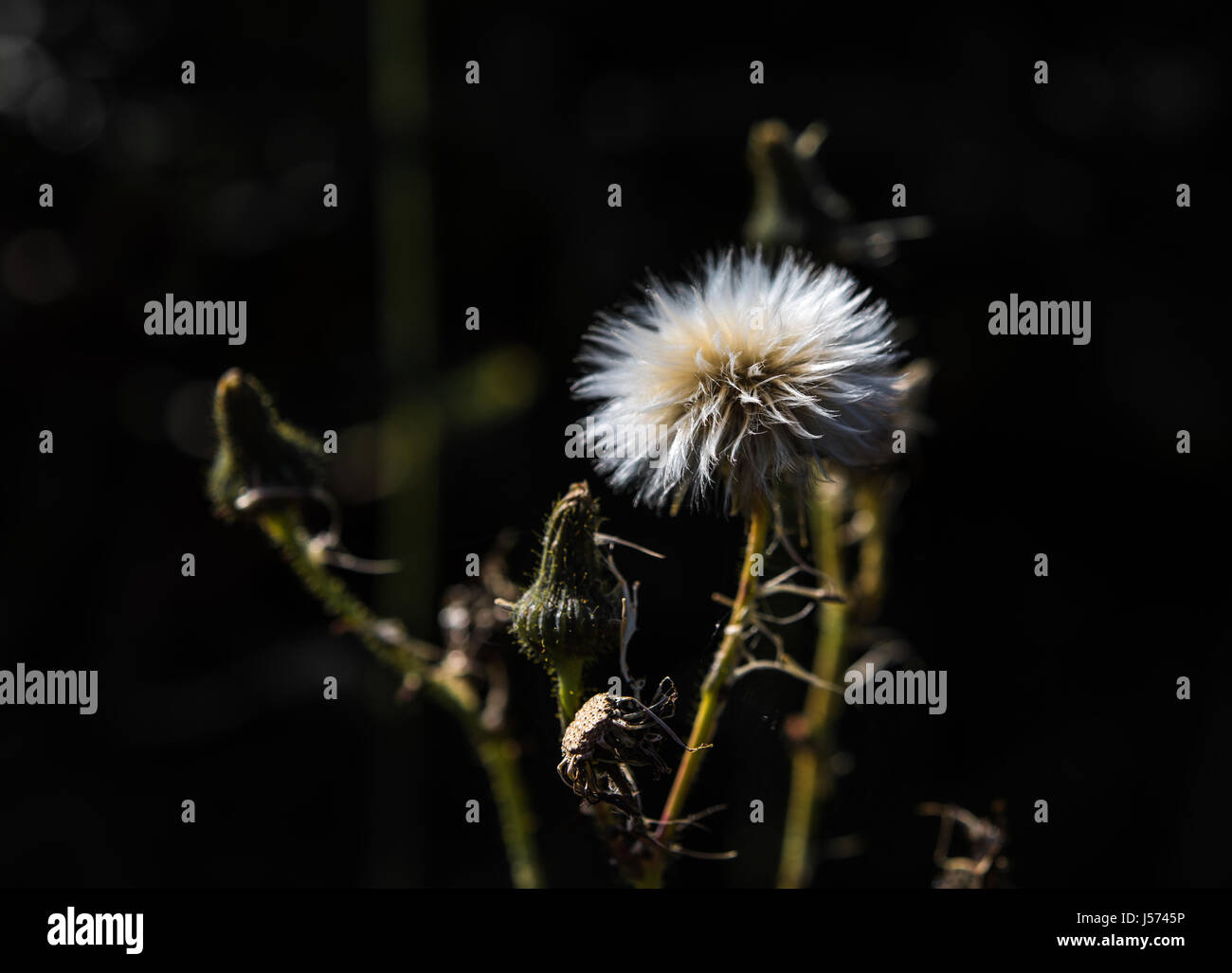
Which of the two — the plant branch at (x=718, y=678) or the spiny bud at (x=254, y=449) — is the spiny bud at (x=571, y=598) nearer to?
the plant branch at (x=718, y=678)

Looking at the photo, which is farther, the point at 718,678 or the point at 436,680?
the point at 436,680

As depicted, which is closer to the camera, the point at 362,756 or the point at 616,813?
the point at 616,813

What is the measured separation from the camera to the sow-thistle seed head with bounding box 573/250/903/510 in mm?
1183

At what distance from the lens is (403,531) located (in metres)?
3.11

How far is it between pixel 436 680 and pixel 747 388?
0.58 meters

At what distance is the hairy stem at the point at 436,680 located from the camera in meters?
1.41

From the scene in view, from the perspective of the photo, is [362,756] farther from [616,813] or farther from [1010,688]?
[616,813]

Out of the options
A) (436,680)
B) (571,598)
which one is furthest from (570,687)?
(436,680)

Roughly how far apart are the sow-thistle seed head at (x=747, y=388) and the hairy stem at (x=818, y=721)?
1.07 feet

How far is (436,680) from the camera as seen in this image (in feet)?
4.66

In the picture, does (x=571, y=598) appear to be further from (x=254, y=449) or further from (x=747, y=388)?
(x=254, y=449)

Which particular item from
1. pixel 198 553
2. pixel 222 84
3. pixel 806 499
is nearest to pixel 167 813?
pixel 198 553

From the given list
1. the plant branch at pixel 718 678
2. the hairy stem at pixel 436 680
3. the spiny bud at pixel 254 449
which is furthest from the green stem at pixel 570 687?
the spiny bud at pixel 254 449

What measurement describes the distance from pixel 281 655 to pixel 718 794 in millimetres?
2362
